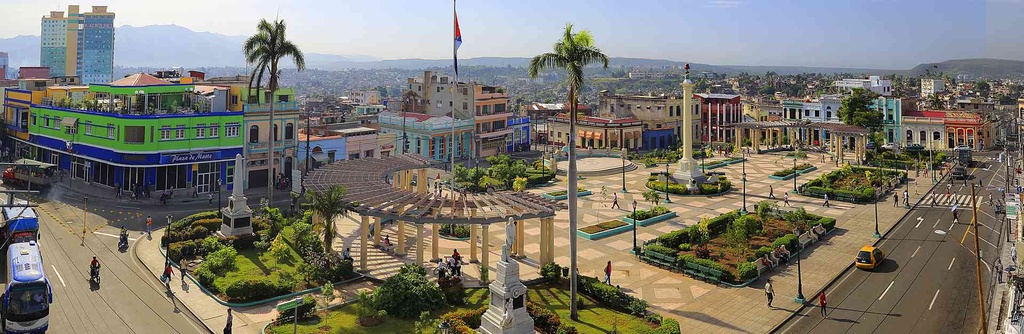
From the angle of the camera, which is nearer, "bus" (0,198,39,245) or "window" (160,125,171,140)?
"bus" (0,198,39,245)

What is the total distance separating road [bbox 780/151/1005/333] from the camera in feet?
83.5

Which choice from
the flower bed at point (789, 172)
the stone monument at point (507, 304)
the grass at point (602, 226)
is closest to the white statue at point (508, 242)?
the stone monument at point (507, 304)

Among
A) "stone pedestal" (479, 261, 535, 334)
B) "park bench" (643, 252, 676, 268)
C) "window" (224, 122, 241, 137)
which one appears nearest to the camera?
"stone pedestal" (479, 261, 535, 334)

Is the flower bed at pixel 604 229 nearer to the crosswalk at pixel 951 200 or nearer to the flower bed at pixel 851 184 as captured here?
the flower bed at pixel 851 184

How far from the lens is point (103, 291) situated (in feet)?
91.0

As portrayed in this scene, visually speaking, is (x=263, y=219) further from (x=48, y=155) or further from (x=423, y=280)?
(x=48, y=155)

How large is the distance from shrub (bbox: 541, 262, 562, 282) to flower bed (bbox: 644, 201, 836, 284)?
23.4ft

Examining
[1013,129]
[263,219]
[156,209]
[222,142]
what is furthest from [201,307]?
[1013,129]

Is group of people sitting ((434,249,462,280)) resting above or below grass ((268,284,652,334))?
above

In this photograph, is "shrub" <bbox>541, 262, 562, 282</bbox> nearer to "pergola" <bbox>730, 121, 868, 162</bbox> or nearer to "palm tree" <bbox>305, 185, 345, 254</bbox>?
"palm tree" <bbox>305, 185, 345, 254</bbox>

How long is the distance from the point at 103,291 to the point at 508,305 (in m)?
19.4

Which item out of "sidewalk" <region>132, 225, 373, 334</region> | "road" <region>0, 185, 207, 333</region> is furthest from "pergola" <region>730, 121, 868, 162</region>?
"road" <region>0, 185, 207, 333</region>

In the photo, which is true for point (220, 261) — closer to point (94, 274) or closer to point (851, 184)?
point (94, 274)

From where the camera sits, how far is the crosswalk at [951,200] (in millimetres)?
52094
